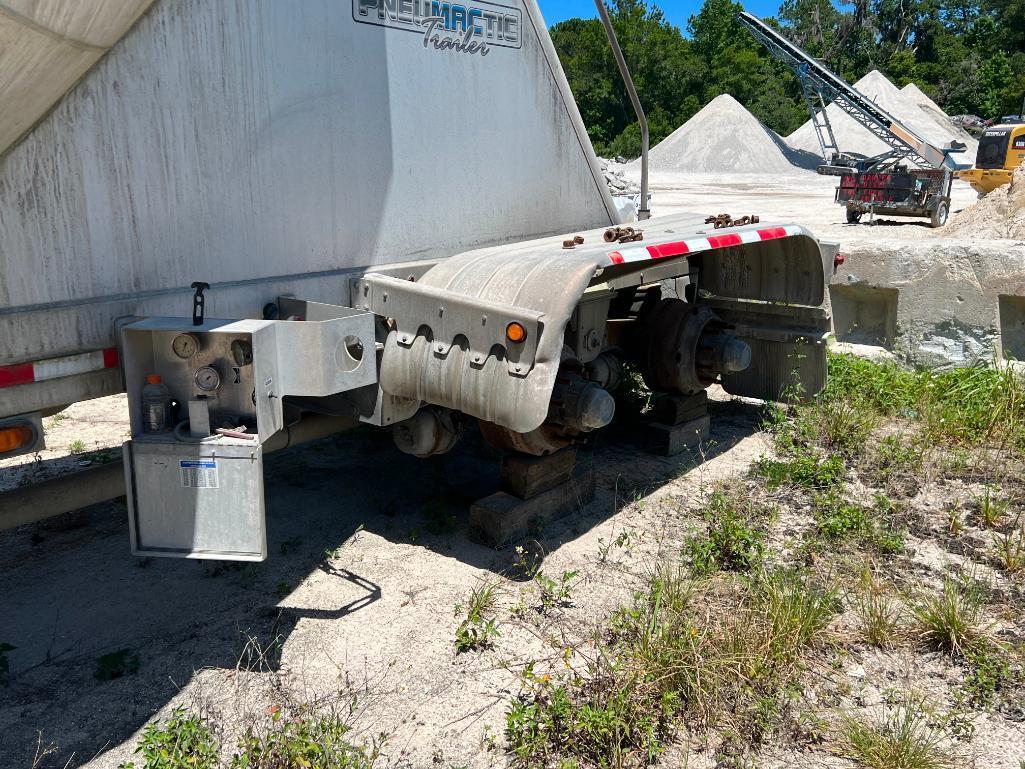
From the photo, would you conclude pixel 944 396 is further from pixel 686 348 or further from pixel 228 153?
pixel 228 153

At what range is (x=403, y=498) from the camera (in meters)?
4.92

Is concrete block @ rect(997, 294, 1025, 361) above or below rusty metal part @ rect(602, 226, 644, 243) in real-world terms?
below

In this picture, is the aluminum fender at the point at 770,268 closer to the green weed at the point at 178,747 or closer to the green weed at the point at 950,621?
the green weed at the point at 950,621

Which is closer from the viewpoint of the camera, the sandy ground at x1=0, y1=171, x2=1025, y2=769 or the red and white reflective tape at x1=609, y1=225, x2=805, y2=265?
the sandy ground at x1=0, y1=171, x2=1025, y2=769

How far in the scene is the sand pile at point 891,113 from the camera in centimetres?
3556

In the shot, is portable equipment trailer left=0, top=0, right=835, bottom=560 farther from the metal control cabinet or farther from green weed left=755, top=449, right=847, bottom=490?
green weed left=755, top=449, right=847, bottom=490

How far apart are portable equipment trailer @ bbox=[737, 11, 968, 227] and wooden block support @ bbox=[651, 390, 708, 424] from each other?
13292 millimetres

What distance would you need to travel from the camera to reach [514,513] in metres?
4.30

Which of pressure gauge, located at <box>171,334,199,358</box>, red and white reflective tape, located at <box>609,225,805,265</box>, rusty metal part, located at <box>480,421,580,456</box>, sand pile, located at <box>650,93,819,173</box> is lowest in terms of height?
rusty metal part, located at <box>480,421,580,456</box>

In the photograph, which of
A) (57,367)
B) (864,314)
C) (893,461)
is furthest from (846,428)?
(57,367)

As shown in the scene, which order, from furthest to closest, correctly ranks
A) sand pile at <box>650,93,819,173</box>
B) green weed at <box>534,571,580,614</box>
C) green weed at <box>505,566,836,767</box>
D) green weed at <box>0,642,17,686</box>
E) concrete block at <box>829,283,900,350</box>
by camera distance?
1. sand pile at <box>650,93,819,173</box>
2. concrete block at <box>829,283,900,350</box>
3. green weed at <box>534,571,580,614</box>
4. green weed at <box>0,642,17,686</box>
5. green weed at <box>505,566,836,767</box>

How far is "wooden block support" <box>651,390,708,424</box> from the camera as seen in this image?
5.65m

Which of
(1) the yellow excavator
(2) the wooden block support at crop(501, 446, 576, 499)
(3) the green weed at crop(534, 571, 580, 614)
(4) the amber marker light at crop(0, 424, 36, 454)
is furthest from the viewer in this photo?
(1) the yellow excavator

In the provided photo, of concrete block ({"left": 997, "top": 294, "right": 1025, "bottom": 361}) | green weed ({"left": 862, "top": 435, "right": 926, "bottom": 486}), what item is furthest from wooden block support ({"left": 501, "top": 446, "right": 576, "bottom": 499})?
concrete block ({"left": 997, "top": 294, "right": 1025, "bottom": 361})
